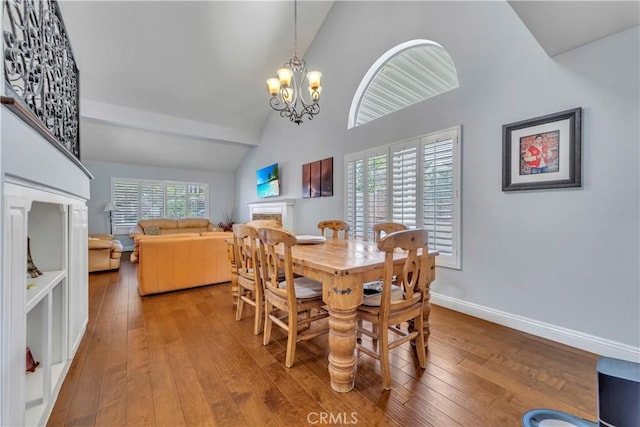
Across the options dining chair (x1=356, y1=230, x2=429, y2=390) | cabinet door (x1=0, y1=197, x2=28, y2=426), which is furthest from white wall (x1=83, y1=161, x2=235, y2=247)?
dining chair (x1=356, y1=230, x2=429, y2=390)

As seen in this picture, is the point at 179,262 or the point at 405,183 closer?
the point at 405,183

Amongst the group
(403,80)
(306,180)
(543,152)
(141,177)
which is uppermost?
(403,80)

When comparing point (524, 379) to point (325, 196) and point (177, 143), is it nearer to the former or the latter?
point (325, 196)

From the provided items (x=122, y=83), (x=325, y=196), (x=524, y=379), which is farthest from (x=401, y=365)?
(x=122, y=83)

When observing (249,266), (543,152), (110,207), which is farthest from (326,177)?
(110,207)

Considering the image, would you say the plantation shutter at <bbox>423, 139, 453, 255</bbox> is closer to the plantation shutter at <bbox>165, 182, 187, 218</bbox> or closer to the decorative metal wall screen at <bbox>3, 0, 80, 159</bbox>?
the decorative metal wall screen at <bbox>3, 0, 80, 159</bbox>

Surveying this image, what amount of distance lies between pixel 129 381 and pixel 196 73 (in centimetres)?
500

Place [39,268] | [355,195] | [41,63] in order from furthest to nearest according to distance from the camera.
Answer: [355,195]
[39,268]
[41,63]

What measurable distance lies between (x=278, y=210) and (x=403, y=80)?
332 cm

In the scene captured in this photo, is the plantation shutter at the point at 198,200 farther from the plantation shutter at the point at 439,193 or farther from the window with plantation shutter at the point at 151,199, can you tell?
the plantation shutter at the point at 439,193

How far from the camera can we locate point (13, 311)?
2.94 feet

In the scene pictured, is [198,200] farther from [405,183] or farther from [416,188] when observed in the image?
[416,188]

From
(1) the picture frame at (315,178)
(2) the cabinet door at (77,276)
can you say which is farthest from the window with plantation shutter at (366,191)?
(2) the cabinet door at (77,276)

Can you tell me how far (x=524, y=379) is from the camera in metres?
1.58
